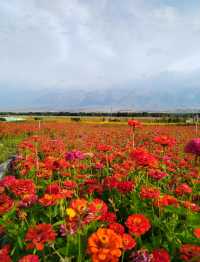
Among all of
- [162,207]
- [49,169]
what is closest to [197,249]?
[162,207]

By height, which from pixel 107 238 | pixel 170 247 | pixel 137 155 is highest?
pixel 137 155

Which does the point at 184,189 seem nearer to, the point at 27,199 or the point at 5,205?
the point at 27,199

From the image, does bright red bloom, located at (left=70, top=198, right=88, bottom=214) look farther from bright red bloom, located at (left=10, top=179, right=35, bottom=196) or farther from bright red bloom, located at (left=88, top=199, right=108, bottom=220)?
bright red bloom, located at (left=10, top=179, right=35, bottom=196)

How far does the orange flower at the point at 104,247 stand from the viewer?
4.60 feet

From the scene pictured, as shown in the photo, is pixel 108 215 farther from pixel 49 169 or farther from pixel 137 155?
pixel 49 169

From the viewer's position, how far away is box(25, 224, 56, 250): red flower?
5.73 ft

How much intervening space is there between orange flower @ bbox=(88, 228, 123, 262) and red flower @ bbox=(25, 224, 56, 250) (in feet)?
1.23

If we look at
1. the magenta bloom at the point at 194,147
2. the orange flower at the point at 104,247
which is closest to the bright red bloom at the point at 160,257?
the orange flower at the point at 104,247

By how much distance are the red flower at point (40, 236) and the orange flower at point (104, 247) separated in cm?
38

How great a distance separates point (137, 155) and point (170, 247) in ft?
2.53

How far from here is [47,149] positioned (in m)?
6.47

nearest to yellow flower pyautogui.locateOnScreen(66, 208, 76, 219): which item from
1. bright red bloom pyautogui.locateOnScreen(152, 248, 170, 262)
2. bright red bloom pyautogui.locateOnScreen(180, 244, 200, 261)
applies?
bright red bloom pyautogui.locateOnScreen(152, 248, 170, 262)

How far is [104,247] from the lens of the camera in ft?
4.74

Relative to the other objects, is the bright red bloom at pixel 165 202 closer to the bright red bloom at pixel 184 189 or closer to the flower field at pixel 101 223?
the flower field at pixel 101 223
